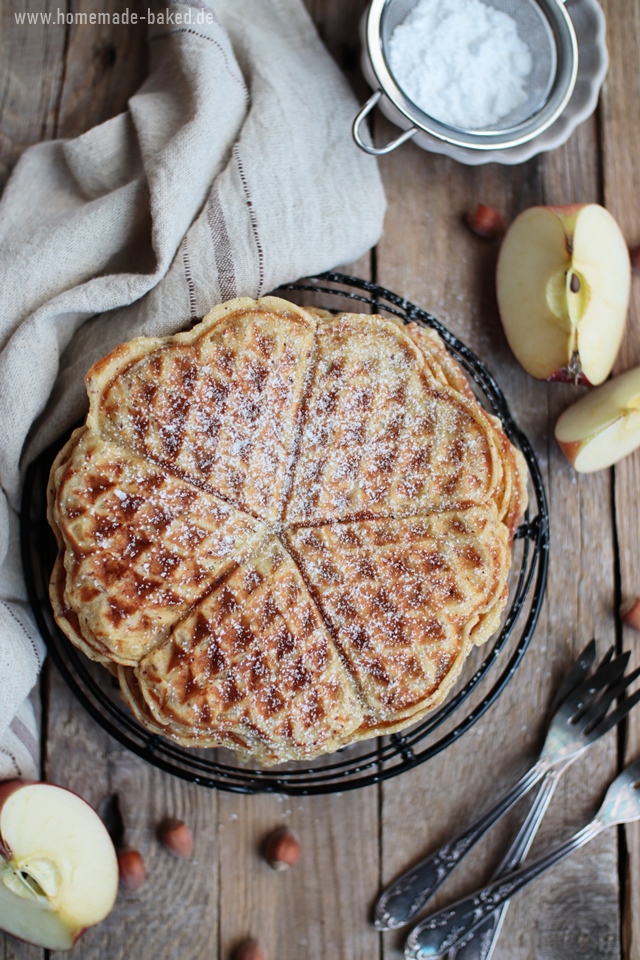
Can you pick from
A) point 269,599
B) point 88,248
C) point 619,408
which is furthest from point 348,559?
point 88,248

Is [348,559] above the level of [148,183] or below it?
below

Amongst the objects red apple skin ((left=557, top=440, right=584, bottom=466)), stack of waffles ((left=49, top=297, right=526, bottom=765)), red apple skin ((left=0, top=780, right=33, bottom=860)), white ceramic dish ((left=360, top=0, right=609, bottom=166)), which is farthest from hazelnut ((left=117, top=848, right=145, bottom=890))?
white ceramic dish ((left=360, top=0, right=609, bottom=166))

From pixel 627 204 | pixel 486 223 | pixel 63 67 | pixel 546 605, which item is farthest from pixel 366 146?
pixel 546 605

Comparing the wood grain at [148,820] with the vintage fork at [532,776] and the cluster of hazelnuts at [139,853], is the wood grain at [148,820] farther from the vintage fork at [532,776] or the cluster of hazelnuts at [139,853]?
the vintage fork at [532,776]

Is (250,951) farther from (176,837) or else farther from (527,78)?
(527,78)

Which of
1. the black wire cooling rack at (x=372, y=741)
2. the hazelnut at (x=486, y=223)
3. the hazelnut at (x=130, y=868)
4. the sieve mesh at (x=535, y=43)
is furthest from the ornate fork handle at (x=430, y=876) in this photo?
the sieve mesh at (x=535, y=43)

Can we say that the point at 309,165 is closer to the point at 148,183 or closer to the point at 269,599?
the point at 148,183
